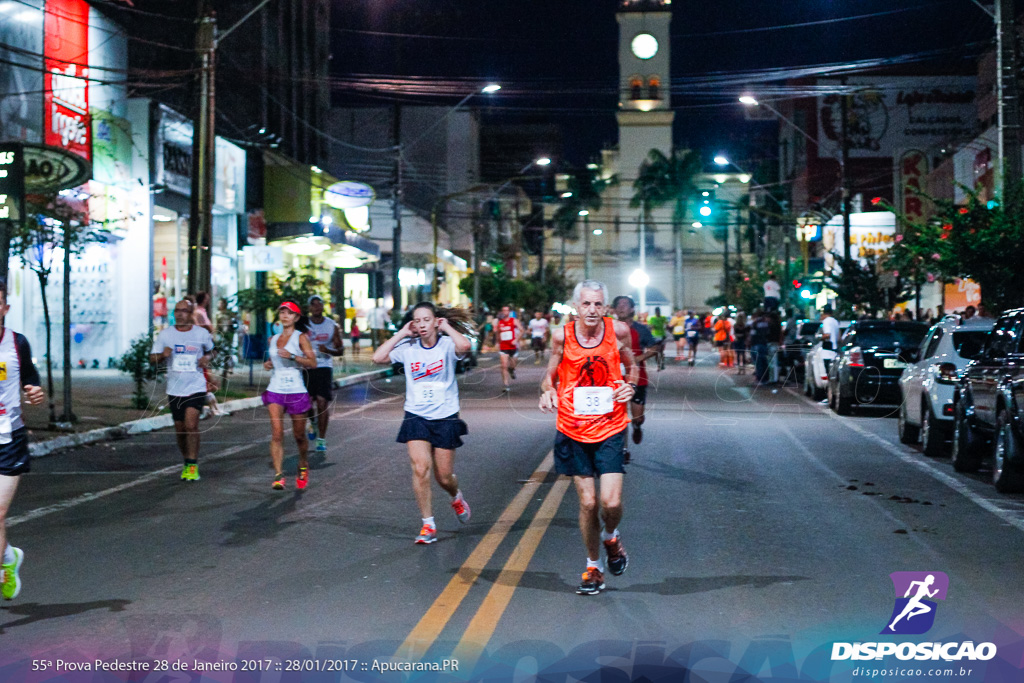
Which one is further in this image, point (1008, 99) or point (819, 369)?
point (819, 369)

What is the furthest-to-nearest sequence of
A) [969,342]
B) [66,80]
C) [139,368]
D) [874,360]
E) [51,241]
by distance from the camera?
[66,80] < [874,360] < [139,368] < [51,241] < [969,342]

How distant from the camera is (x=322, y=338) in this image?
14.9 m

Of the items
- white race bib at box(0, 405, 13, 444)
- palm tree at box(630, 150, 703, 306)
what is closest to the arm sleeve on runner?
white race bib at box(0, 405, 13, 444)

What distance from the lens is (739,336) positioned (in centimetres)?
3538

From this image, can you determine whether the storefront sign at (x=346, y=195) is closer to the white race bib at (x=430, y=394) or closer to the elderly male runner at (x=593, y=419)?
the white race bib at (x=430, y=394)

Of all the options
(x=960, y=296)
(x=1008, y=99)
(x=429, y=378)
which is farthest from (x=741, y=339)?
(x=429, y=378)

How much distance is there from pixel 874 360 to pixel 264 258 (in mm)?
20714

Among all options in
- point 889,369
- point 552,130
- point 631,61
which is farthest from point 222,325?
point 552,130

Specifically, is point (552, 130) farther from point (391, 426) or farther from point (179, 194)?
point (391, 426)

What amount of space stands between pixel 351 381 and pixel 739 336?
38.6ft

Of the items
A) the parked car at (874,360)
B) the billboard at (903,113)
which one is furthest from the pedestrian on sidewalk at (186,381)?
the billboard at (903,113)

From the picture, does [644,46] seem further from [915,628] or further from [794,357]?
[915,628]

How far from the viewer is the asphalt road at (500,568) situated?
5.84 meters

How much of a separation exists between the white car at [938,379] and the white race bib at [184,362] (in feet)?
26.6
